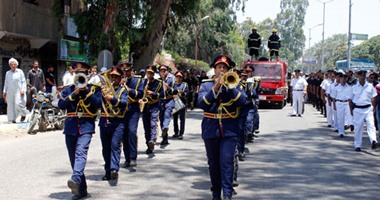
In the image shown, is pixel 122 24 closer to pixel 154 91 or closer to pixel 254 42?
pixel 254 42

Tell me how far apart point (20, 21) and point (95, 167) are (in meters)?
14.4

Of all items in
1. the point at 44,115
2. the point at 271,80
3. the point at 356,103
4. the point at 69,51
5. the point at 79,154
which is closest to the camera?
the point at 79,154

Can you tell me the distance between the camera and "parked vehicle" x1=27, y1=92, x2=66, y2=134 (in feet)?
48.5

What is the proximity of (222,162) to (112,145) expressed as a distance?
2273mm

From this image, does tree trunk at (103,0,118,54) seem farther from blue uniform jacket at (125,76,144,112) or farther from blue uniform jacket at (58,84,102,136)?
blue uniform jacket at (58,84,102,136)

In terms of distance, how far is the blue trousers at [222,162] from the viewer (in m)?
6.74

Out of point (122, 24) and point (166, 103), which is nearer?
point (166, 103)

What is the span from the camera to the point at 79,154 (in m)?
7.13

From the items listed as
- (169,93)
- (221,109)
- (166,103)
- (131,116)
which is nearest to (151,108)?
(169,93)

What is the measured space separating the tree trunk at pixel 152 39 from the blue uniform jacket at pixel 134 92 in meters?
15.8

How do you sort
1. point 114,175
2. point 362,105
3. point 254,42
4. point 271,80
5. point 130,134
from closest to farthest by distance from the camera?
point 114,175
point 130,134
point 362,105
point 271,80
point 254,42

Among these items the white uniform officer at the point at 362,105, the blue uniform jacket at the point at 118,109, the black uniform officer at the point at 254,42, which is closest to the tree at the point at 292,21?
the black uniform officer at the point at 254,42

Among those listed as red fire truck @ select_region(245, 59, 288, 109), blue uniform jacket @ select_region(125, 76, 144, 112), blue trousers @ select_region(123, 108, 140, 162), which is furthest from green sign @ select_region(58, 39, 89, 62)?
blue trousers @ select_region(123, 108, 140, 162)

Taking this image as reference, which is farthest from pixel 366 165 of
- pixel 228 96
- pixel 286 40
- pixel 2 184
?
pixel 286 40
